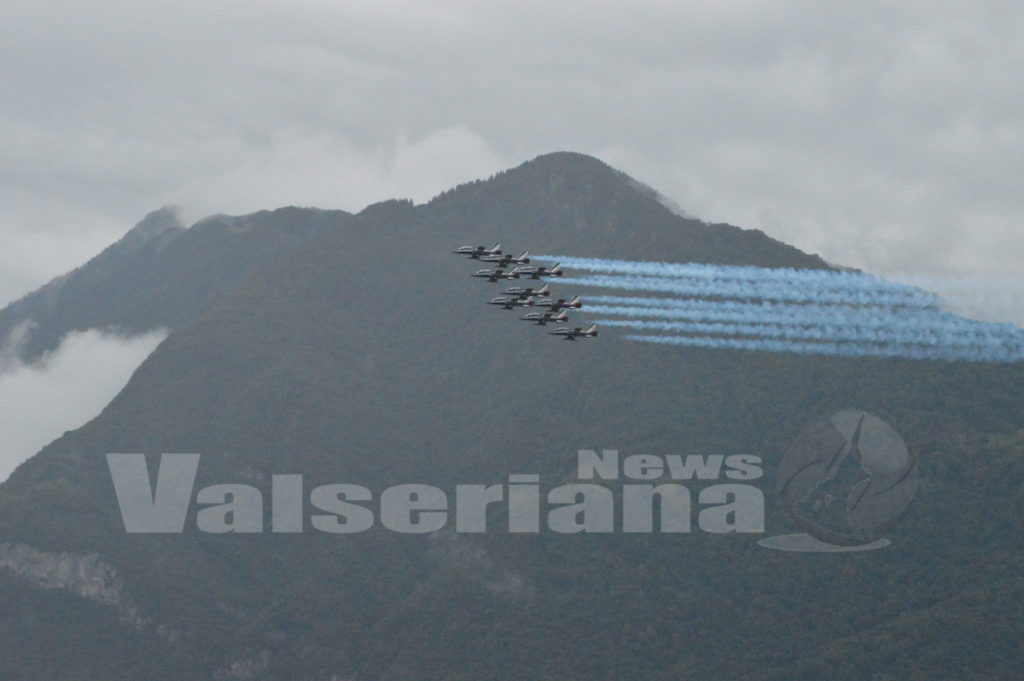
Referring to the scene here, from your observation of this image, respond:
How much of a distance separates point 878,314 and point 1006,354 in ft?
32.5

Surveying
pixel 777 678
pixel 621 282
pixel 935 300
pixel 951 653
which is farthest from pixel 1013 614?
pixel 935 300

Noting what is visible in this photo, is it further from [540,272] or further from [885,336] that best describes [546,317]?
[885,336]

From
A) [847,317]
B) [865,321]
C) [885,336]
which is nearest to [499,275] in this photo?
[847,317]

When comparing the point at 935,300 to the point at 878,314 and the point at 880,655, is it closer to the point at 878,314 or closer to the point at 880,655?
the point at 878,314

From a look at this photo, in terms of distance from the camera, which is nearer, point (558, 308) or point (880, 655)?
point (558, 308)

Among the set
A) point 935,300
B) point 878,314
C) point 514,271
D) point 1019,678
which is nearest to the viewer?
point 935,300

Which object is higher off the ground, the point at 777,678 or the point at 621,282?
the point at 621,282

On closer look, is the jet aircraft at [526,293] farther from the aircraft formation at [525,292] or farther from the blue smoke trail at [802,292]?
the blue smoke trail at [802,292]

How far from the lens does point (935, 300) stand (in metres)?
117

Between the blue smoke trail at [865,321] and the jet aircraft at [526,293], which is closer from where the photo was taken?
the blue smoke trail at [865,321]

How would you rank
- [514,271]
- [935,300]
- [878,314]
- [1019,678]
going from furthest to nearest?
[1019,678]
[514,271]
[878,314]
[935,300]

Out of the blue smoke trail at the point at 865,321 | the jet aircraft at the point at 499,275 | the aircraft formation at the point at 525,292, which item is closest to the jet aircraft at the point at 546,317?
the aircraft formation at the point at 525,292

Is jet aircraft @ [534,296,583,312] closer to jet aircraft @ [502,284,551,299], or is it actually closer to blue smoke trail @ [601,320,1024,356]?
jet aircraft @ [502,284,551,299]

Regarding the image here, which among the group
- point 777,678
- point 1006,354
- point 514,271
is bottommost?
point 777,678
